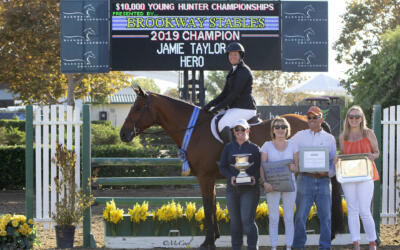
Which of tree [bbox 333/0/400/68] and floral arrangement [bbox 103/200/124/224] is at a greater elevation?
tree [bbox 333/0/400/68]

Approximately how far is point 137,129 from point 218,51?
5670mm

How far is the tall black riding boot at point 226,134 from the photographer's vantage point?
694 cm

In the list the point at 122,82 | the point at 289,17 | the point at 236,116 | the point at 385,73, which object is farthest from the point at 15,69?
the point at 236,116

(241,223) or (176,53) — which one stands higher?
(176,53)

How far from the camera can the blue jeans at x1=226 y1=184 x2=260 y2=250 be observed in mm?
6176

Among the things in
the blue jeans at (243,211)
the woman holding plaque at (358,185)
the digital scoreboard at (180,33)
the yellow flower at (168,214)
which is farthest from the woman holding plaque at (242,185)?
the digital scoreboard at (180,33)

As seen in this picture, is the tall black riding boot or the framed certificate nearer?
the framed certificate

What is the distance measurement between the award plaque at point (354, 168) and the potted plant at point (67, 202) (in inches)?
135

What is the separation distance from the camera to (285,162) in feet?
20.6

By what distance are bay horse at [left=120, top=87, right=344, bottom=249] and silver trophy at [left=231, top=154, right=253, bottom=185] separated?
3.34 ft

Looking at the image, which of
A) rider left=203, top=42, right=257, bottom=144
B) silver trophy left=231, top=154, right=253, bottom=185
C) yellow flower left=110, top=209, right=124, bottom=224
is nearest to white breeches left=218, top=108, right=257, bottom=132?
rider left=203, top=42, right=257, bottom=144

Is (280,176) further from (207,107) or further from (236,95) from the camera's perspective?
(207,107)

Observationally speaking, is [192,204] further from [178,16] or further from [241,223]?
[178,16]

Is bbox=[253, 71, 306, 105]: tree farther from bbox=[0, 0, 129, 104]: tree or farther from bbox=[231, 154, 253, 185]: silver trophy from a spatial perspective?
bbox=[231, 154, 253, 185]: silver trophy
